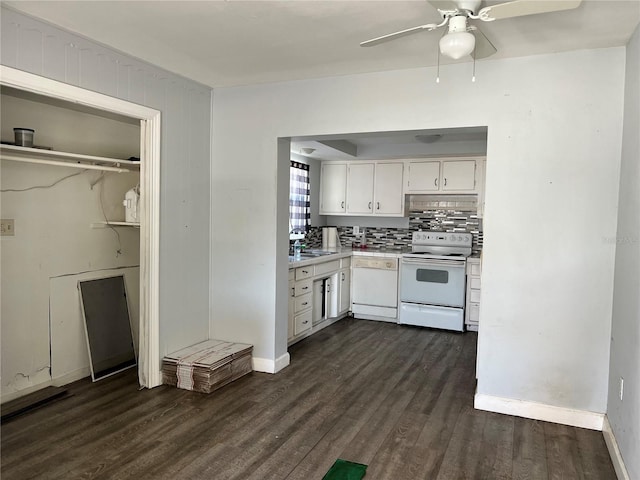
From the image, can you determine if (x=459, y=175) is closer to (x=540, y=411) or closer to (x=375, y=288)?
(x=375, y=288)

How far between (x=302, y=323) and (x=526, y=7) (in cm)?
359

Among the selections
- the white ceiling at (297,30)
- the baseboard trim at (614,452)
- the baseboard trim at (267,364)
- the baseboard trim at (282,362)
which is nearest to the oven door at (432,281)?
the baseboard trim at (282,362)

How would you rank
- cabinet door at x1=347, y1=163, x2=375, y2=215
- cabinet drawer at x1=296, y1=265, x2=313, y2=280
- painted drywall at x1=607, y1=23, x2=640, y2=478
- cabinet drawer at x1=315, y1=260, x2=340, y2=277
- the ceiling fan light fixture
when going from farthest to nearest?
cabinet door at x1=347, y1=163, x2=375, y2=215 < cabinet drawer at x1=315, y1=260, x2=340, y2=277 < cabinet drawer at x1=296, y1=265, x2=313, y2=280 < painted drywall at x1=607, y1=23, x2=640, y2=478 < the ceiling fan light fixture

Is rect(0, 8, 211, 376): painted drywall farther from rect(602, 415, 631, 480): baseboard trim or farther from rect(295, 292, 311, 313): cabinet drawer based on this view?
rect(602, 415, 631, 480): baseboard trim

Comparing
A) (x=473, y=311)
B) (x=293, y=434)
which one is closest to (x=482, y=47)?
(x=293, y=434)

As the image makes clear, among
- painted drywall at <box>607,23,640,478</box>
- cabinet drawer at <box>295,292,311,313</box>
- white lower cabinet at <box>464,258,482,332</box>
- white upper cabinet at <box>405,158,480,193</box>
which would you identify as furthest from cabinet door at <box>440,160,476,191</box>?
painted drywall at <box>607,23,640,478</box>

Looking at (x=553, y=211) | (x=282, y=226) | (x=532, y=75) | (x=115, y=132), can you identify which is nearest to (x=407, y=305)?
(x=282, y=226)

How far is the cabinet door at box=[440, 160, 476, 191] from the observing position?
5598mm

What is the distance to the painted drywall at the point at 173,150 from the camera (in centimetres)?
277

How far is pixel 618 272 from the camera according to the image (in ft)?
8.95

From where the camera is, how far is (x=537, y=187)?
9.91 ft

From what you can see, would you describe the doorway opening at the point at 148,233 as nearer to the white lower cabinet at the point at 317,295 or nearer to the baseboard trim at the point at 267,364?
the baseboard trim at the point at 267,364

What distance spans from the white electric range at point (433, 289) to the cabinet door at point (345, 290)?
70cm

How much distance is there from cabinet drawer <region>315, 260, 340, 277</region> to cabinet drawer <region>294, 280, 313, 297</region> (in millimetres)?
205
